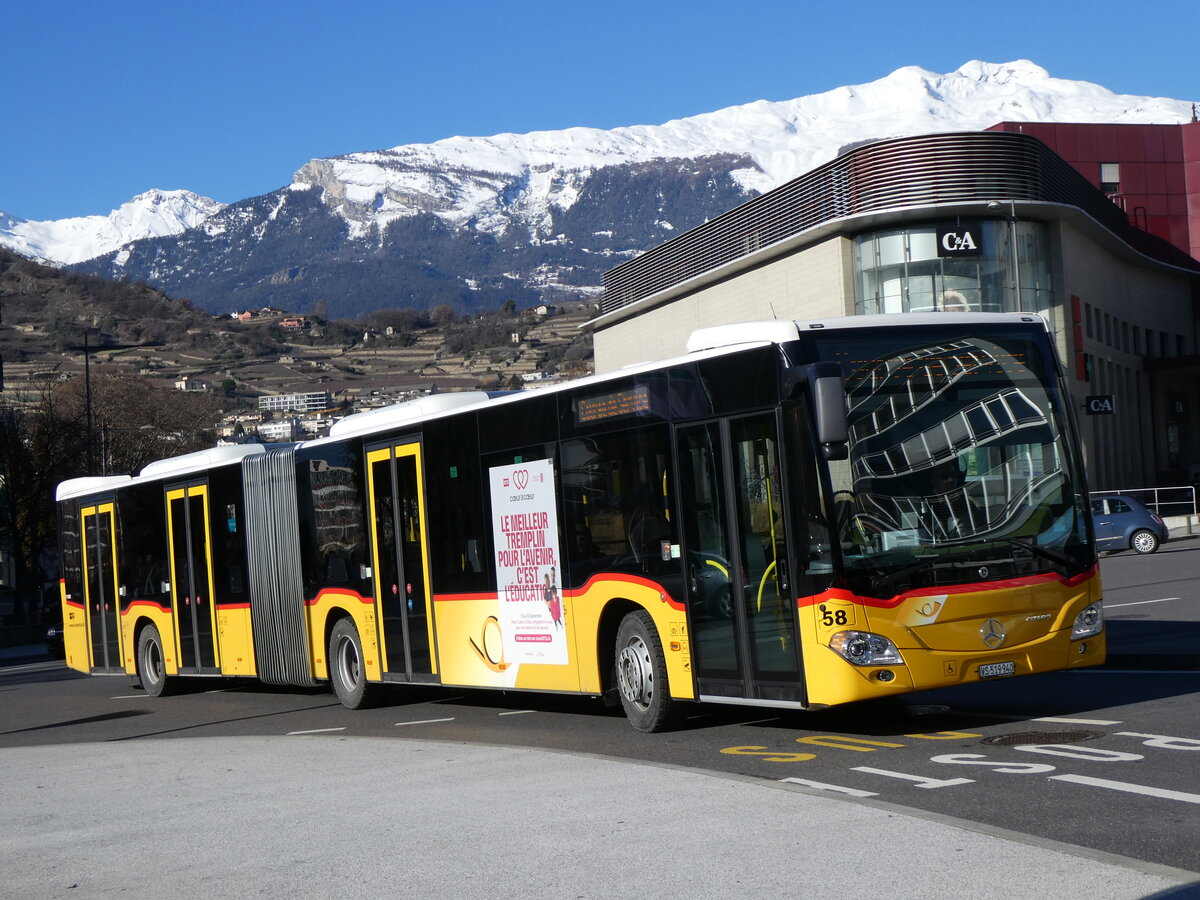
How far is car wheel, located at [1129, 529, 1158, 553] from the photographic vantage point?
120ft

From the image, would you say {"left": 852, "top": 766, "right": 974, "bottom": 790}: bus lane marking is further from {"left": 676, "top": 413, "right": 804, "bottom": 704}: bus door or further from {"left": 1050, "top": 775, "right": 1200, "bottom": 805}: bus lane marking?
{"left": 676, "top": 413, "right": 804, "bottom": 704}: bus door

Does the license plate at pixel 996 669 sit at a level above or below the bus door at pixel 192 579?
below

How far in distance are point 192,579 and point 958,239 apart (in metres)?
33.7

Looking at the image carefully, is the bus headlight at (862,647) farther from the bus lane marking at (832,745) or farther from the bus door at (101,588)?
the bus door at (101,588)

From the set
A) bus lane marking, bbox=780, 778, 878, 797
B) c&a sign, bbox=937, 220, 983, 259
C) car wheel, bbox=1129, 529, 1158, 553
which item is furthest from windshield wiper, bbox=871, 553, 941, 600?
c&a sign, bbox=937, 220, 983, 259

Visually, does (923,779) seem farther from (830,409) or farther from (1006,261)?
(1006,261)

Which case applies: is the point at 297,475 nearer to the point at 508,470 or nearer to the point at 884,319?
the point at 508,470

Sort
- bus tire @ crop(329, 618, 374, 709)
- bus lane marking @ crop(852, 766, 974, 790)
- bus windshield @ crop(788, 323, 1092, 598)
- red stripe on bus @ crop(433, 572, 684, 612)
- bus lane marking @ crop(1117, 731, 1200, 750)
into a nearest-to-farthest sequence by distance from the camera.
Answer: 1. bus lane marking @ crop(852, 766, 974, 790)
2. bus lane marking @ crop(1117, 731, 1200, 750)
3. bus windshield @ crop(788, 323, 1092, 598)
4. red stripe on bus @ crop(433, 572, 684, 612)
5. bus tire @ crop(329, 618, 374, 709)

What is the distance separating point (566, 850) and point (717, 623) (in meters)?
4.01

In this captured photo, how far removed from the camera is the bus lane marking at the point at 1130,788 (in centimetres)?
787

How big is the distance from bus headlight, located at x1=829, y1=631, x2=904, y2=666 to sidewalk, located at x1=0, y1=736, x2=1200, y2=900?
1.31m

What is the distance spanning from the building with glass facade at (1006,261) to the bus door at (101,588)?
29.7 meters

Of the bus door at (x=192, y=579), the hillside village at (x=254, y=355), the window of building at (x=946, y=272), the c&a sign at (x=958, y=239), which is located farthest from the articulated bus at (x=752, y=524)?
the hillside village at (x=254, y=355)

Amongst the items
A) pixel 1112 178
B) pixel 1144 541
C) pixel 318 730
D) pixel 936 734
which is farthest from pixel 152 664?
pixel 1112 178
